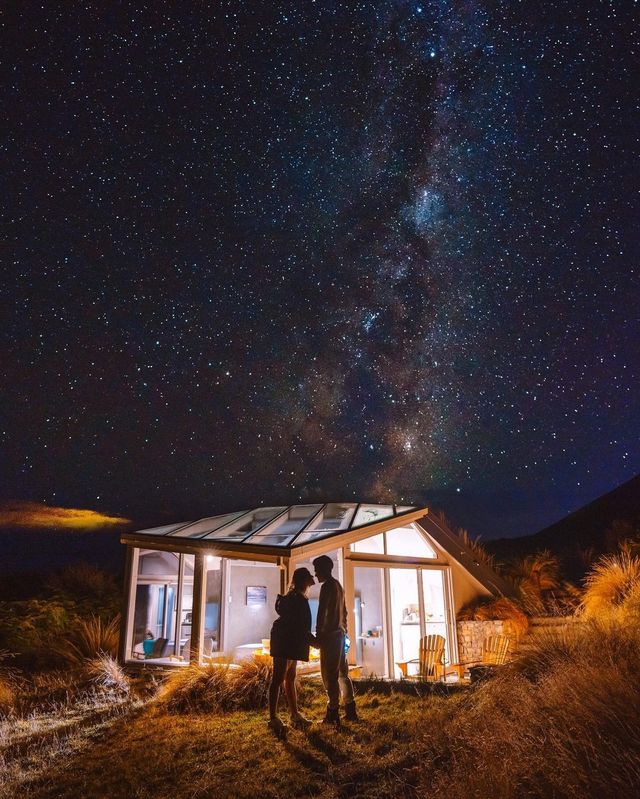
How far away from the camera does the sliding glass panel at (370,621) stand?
10.9 metres

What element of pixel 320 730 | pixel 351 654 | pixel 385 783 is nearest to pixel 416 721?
pixel 320 730

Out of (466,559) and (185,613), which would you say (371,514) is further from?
(185,613)

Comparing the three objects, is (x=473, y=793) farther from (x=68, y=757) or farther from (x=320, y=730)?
(x=68, y=757)

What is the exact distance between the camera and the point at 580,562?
853 inches

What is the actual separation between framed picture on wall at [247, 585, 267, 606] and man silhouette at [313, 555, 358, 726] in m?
7.43

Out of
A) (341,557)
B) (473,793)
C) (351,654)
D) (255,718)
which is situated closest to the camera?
(473,793)

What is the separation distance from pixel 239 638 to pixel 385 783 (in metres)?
9.47

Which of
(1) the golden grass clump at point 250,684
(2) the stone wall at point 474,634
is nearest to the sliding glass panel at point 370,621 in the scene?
(2) the stone wall at point 474,634

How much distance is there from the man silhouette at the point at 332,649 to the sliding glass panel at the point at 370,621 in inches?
202

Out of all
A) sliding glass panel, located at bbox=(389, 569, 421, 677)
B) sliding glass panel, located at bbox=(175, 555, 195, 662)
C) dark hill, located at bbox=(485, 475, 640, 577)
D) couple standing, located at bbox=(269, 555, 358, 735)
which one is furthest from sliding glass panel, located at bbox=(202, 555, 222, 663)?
dark hill, located at bbox=(485, 475, 640, 577)

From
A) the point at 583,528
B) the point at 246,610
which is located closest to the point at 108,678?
the point at 246,610

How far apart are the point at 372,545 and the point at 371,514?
0.66m

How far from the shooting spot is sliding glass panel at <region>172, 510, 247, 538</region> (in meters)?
11.5

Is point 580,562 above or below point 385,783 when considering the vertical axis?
above
